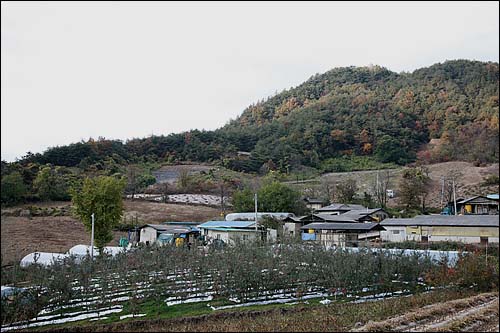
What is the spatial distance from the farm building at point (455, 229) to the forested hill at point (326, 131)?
208 centimetres

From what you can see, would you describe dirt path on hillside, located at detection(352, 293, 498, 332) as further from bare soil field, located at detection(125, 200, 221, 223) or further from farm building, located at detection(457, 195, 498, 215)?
bare soil field, located at detection(125, 200, 221, 223)

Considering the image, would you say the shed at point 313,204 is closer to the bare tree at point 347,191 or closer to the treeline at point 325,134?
the bare tree at point 347,191

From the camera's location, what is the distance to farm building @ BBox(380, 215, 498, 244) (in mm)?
5414

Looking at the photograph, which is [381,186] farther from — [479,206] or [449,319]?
[449,319]

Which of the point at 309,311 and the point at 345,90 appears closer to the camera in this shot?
the point at 309,311

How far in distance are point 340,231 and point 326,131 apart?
21213 millimetres

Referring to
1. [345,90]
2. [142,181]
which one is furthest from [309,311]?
[345,90]

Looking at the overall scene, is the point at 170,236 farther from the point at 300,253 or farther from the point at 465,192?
the point at 465,192

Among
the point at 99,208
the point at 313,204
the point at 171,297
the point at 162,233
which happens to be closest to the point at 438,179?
the point at 171,297

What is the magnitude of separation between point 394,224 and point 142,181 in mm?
19771

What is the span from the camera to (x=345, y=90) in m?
49.0

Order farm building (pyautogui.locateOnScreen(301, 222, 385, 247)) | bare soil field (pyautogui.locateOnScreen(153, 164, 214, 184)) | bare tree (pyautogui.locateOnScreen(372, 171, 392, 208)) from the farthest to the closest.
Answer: bare soil field (pyautogui.locateOnScreen(153, 164, 214, 184)), bare tree (pyautogui.locateOnScreen(372, 171, 392, 208)), farm building (pyautogui.locateOnScreen(301, 222, 385, 247))

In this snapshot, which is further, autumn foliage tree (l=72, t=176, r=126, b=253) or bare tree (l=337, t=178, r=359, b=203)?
bare tree (l=337, t=178, r=359, b=203)

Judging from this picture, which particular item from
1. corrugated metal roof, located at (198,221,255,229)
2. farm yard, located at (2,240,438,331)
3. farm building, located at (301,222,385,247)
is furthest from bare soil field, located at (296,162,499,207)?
corrugated metal roof, located at (198,221,255,229)
